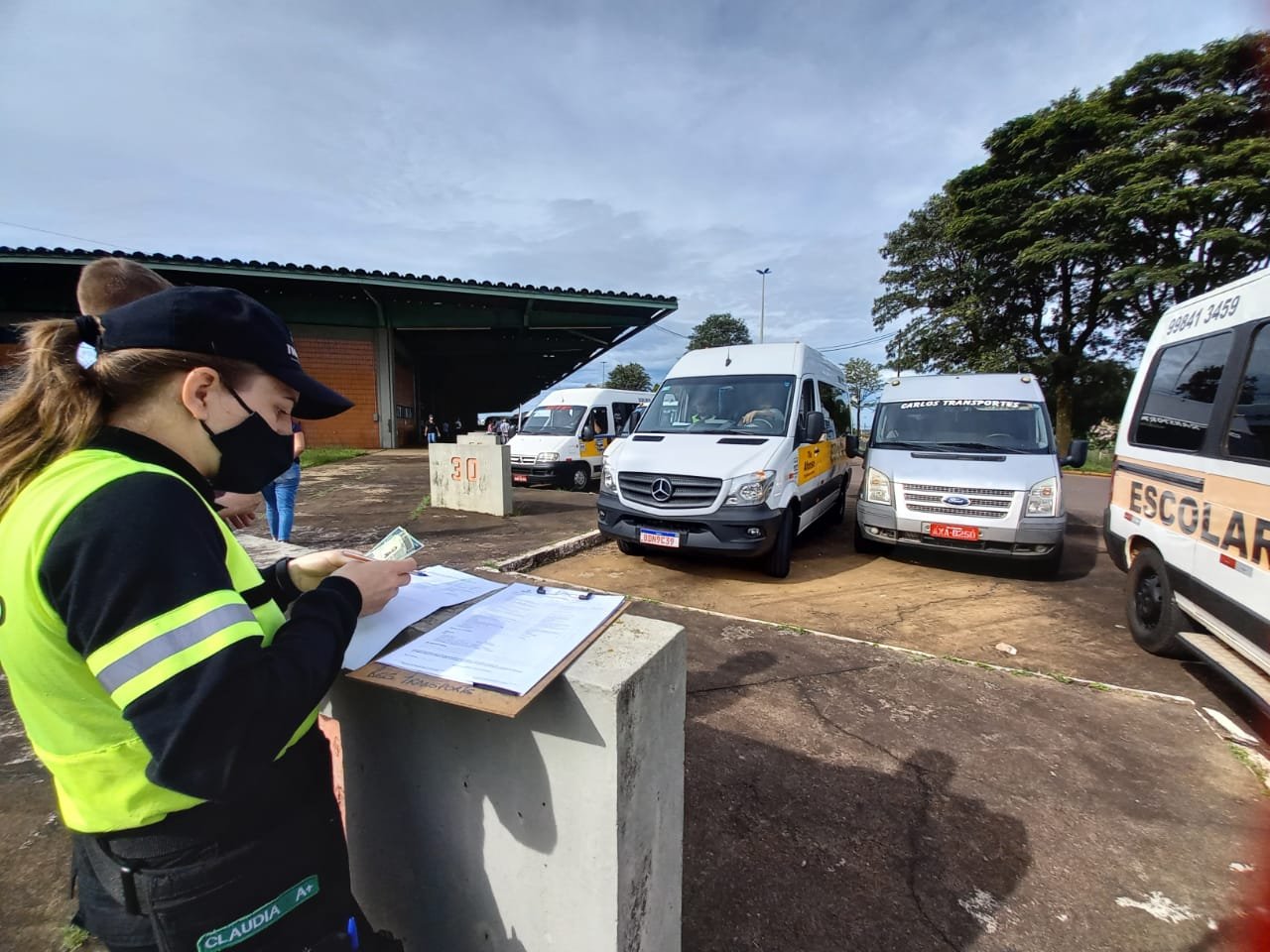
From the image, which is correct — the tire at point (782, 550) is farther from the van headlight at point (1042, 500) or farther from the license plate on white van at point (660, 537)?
the van headlight at point (1042, 500)

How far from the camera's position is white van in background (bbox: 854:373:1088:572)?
227 inches

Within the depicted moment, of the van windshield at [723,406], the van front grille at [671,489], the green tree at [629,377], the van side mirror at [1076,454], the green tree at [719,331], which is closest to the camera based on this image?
the van front grille at [671,489]

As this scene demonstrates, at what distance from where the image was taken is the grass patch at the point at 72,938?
185 centimetres

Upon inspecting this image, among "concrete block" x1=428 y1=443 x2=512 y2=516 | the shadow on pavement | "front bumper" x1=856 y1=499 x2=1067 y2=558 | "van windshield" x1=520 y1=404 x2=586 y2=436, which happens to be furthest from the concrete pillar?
the shadow on pavement

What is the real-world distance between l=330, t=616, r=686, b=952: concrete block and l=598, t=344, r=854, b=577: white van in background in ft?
13.5

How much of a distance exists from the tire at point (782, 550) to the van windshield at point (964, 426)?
1.90m

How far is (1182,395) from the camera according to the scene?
4.09 meters

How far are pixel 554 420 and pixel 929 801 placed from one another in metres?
11.2

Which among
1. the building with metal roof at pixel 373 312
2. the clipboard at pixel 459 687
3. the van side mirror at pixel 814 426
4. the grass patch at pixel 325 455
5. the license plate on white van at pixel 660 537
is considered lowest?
the grass patch at pixel 325 455

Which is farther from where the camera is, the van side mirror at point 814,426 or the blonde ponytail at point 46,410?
the van side mirror at point 814,426

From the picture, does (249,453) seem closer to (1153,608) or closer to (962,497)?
(1153,608)

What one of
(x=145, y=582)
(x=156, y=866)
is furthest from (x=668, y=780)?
(x=145, y=582)

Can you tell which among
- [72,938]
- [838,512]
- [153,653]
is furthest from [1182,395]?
[72,938]

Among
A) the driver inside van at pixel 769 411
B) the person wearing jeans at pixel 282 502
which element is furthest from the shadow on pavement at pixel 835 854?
the person wearing jeans at pixel 282 502
